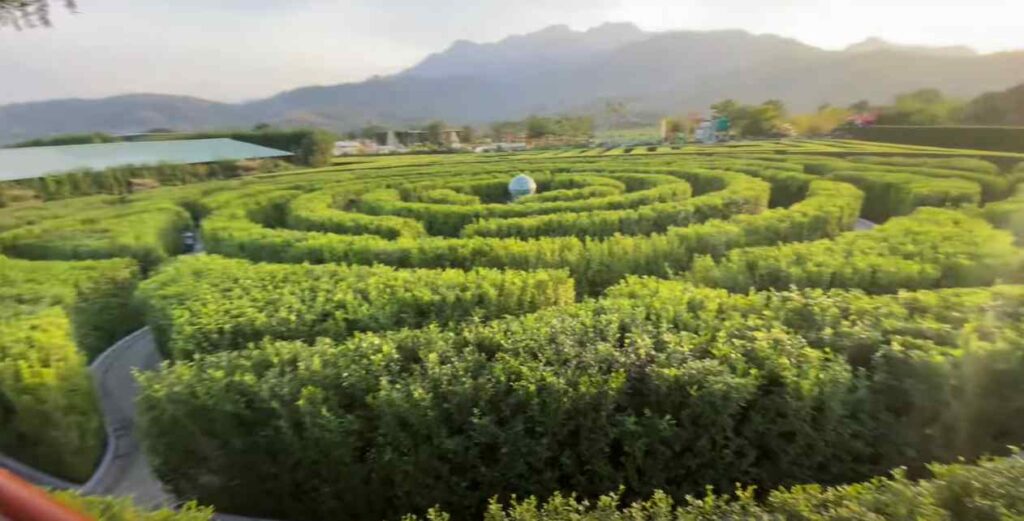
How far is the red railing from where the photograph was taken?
135 cm

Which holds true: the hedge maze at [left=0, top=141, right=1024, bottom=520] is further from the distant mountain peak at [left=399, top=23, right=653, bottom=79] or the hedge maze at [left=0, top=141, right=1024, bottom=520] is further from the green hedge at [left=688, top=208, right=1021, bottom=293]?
the distant mountain peak at [left=399, top=23, right=653, bottom=79]

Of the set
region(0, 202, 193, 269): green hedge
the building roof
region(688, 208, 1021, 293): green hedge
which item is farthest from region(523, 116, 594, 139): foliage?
region(688, 208, 1021, 293): green hedge

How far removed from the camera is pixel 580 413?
458 cm

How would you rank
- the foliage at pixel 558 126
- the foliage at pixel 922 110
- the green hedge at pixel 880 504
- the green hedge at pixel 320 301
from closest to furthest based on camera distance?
the green hedge at pixel 880 504 < the green hedge at pixel 320 301 < the foliage at pixel 922 110 < the foliage at pixel 558 126

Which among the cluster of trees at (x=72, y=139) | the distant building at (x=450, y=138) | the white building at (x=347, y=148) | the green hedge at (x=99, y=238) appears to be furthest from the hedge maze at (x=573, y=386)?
the distant building at (x=450, y=138)

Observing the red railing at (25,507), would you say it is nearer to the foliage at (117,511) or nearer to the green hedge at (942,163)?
the foliage at (117,511)

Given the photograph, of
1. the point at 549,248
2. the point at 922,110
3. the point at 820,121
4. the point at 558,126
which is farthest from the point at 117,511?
the point at 558,126

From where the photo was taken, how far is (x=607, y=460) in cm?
467

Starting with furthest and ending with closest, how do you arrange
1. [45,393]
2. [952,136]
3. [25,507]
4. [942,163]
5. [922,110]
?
[922,110] → [952,136] → [942,163] → [45,393] → [25,507]

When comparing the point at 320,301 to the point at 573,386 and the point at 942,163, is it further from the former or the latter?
the point at 942,163

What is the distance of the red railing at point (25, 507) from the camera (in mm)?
1350

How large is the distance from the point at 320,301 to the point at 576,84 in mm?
42804

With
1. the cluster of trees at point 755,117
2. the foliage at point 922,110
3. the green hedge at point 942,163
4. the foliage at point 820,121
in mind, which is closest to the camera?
the green hedge at point 942,163

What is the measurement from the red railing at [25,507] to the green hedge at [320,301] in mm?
4555
